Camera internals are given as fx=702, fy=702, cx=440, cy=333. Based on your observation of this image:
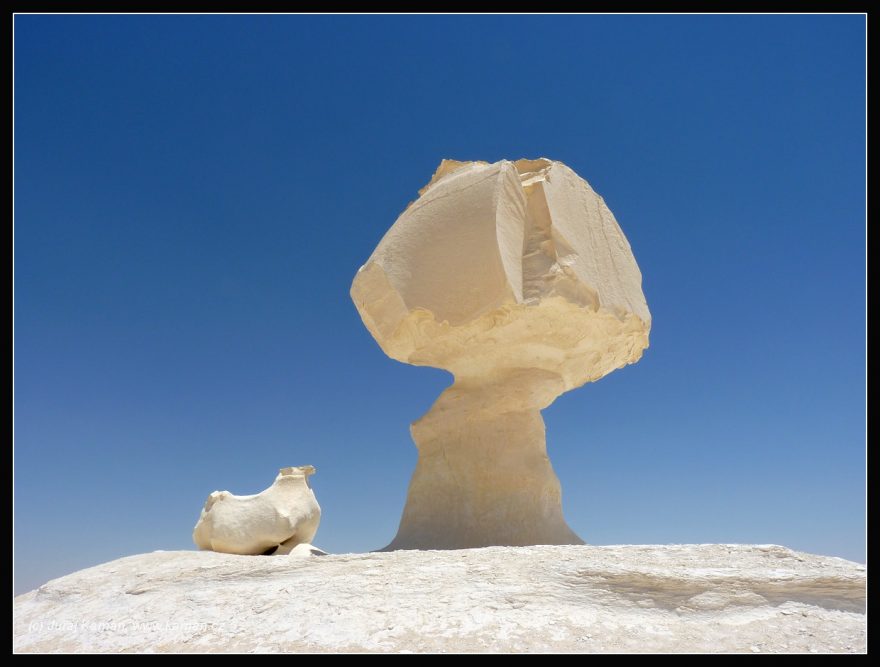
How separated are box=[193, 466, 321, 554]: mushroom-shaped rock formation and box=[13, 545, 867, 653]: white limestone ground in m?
2.73

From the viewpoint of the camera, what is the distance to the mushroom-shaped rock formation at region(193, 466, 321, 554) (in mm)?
9195

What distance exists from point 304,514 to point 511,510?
3.02 metres

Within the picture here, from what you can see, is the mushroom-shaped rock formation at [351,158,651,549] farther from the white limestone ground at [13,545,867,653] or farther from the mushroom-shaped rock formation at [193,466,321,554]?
the white limestone ground at [13,545,867,653]

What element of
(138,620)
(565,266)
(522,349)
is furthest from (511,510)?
(138,620)

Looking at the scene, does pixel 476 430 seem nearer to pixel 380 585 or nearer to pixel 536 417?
pixel 536 417

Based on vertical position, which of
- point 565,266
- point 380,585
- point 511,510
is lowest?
point 380,585

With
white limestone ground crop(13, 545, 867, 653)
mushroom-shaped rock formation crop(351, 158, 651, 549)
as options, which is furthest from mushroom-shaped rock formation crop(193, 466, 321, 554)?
white limestone ground crop(13, 545, 867, 653)

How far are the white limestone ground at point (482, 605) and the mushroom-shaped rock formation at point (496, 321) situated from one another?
227 cm

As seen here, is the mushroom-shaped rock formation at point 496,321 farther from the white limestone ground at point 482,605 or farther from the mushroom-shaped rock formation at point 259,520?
the white limestone ground at point 482,605

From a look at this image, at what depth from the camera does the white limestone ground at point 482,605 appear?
182 inches

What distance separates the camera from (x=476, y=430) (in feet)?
29.1

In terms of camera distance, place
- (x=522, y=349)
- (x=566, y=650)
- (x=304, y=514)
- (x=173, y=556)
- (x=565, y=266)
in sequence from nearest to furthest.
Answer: (x=566, y=650), (x=173, y=556), (x=565, y=266), (x=522, y=349), (x=304, y=514)

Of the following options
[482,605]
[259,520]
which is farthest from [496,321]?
[259,520]

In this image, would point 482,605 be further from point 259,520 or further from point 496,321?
point 259,520
